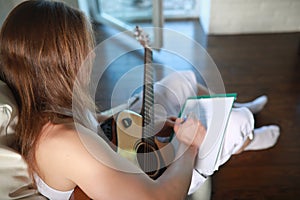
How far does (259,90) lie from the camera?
6.20 feet

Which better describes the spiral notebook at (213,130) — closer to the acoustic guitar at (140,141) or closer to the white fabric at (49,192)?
the acoustic guitar at (140,141)

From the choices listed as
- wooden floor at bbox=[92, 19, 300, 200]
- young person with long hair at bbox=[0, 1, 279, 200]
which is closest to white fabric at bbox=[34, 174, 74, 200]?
young person with long hair at bbox=[0, 1, 279, 200]

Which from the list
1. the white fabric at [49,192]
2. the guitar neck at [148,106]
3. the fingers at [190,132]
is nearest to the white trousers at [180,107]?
the guitar neck at [148,106]

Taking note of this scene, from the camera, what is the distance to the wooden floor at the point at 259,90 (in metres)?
1.36

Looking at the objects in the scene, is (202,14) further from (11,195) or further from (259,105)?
(11,195)

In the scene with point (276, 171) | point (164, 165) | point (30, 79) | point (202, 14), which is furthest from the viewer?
point (202, 14)

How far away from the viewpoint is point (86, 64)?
0.72 metres

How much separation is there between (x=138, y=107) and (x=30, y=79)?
0.56m

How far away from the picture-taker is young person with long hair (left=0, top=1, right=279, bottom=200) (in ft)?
2.09

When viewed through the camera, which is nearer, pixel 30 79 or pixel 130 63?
pixel 30 79

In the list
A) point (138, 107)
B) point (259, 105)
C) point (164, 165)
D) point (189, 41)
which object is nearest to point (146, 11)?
point (189, 41)

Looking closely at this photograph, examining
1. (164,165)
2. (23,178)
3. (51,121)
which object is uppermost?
(51,121)

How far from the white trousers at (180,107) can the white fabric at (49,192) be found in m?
0.44

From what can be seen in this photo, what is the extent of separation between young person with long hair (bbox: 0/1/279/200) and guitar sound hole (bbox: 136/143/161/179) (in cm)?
19
